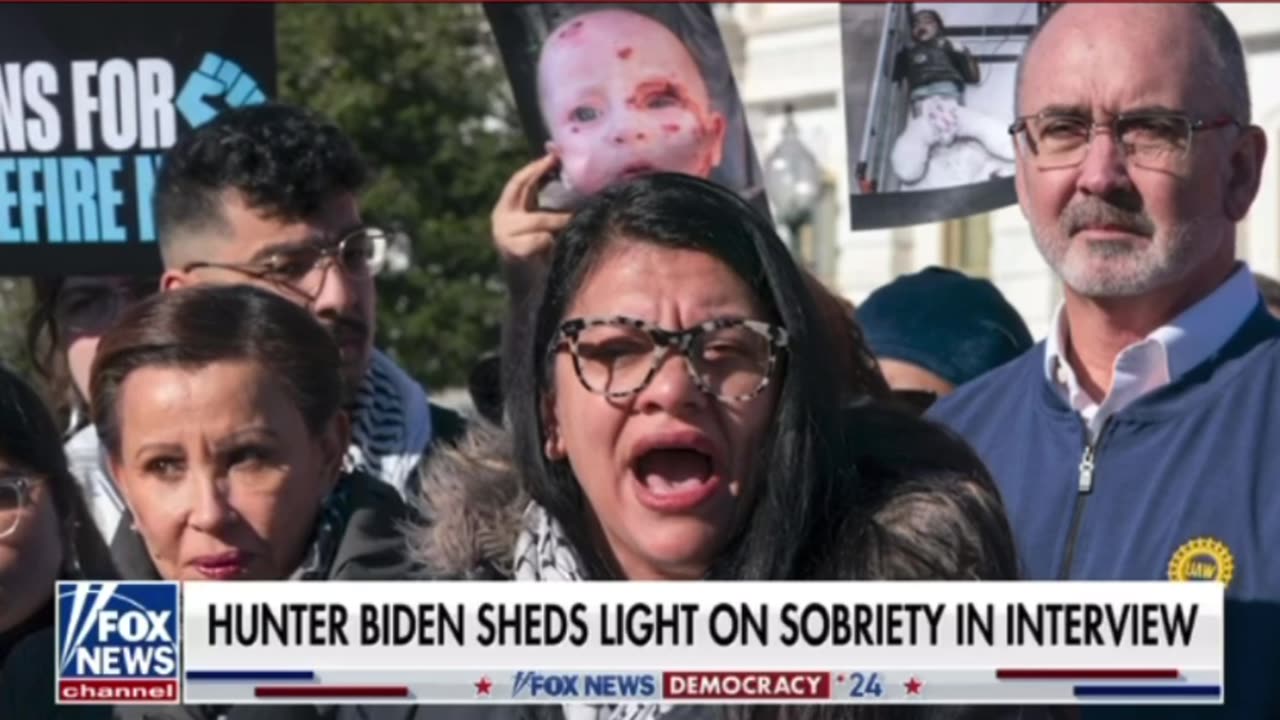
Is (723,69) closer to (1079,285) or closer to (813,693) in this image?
(1079,285)

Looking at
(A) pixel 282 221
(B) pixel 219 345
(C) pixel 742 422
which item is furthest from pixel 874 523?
(A) pixel 282 221

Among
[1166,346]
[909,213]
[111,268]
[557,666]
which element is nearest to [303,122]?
[111,268]

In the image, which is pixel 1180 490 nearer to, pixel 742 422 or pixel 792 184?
pixel 742 422

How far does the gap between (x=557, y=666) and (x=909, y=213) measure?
262 cm

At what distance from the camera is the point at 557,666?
3.05m

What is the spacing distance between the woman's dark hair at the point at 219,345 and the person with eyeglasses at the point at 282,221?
0.81 meters

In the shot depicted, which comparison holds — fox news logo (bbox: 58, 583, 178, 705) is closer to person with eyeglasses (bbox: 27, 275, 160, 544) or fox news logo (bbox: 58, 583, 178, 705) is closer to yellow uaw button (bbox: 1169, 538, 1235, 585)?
yellow uaw button (bbox: 1169, 538, 1235, 585)

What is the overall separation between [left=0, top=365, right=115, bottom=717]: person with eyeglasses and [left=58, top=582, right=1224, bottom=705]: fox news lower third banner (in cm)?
53

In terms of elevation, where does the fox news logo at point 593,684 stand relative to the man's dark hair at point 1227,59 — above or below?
below

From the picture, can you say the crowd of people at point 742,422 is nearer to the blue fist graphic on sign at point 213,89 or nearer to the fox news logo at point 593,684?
the fox news logo at point 593,684

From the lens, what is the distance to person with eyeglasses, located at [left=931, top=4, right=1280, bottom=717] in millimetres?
3729

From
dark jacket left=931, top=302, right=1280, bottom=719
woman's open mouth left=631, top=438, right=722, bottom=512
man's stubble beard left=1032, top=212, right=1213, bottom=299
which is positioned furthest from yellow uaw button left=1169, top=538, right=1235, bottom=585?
woman's open mouth left=631, top=438, right=722, bottom=512

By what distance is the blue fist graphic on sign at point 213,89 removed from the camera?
5.54 meters

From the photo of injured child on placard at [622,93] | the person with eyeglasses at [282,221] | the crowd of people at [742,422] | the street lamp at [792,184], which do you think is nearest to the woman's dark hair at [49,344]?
the person with eyeglasses at [282,221]
